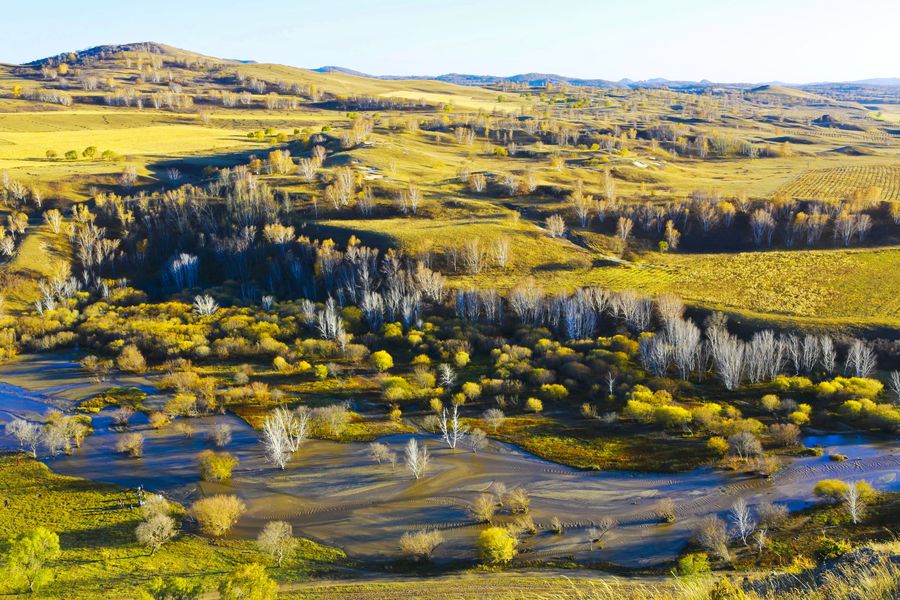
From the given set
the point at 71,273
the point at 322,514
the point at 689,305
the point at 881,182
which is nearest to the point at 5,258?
the point at 71,273

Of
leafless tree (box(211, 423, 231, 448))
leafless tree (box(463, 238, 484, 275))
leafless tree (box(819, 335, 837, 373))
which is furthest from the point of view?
leafless tree (box(463, 238, 484, 275))

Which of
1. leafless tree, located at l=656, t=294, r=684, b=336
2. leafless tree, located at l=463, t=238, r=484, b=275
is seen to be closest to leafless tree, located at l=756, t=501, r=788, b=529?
leafless tree, located at l=656, t=294, r=684, b=336

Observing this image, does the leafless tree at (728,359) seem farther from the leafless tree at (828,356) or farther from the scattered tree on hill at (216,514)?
the scattered tree on hill at (216,514)

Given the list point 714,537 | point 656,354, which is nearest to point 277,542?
point 714,537

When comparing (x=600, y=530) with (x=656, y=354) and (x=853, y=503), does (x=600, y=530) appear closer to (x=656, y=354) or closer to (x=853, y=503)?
(x=853, y=503)

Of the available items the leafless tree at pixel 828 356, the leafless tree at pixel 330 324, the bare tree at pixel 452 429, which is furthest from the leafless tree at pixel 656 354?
the leafless tree at pixel 330 324

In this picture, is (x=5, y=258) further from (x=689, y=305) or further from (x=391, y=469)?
(x=689, y=305)

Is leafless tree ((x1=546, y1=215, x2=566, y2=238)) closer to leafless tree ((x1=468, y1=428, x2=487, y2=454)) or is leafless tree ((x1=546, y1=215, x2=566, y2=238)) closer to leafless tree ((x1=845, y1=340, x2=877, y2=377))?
leafless tree ((x1=845, y1=340, x2=877, y2=377))
